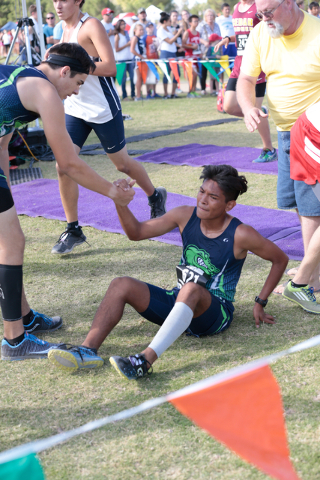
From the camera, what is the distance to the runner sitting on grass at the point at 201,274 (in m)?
2.72

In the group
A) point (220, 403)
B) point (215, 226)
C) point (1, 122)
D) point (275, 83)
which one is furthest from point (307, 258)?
point (1, 122)

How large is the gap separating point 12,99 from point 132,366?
1425mm

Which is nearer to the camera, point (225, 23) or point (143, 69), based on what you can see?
point (143, 69)

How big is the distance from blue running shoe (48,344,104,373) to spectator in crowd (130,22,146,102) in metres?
12.9

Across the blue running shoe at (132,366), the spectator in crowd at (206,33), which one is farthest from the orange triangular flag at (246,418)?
the spectator in crowd at (206,33)

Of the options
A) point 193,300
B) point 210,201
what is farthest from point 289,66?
point 193,300

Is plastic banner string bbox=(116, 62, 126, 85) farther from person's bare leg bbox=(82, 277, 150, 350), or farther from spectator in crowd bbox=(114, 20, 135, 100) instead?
person's bare leg bbox=(82, 277, 150, 350)

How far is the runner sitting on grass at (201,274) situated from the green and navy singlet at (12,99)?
65 centimetres

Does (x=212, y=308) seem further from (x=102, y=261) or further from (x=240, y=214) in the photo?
(x=240, y=214)

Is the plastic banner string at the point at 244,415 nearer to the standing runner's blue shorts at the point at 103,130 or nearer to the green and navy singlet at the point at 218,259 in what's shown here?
the green and navy singlet at the point at 218,259

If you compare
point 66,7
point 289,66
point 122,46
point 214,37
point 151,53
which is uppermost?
point 66,7

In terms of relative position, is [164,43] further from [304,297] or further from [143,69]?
[304,297]

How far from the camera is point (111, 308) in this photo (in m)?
2.76

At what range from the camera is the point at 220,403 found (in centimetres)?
181
